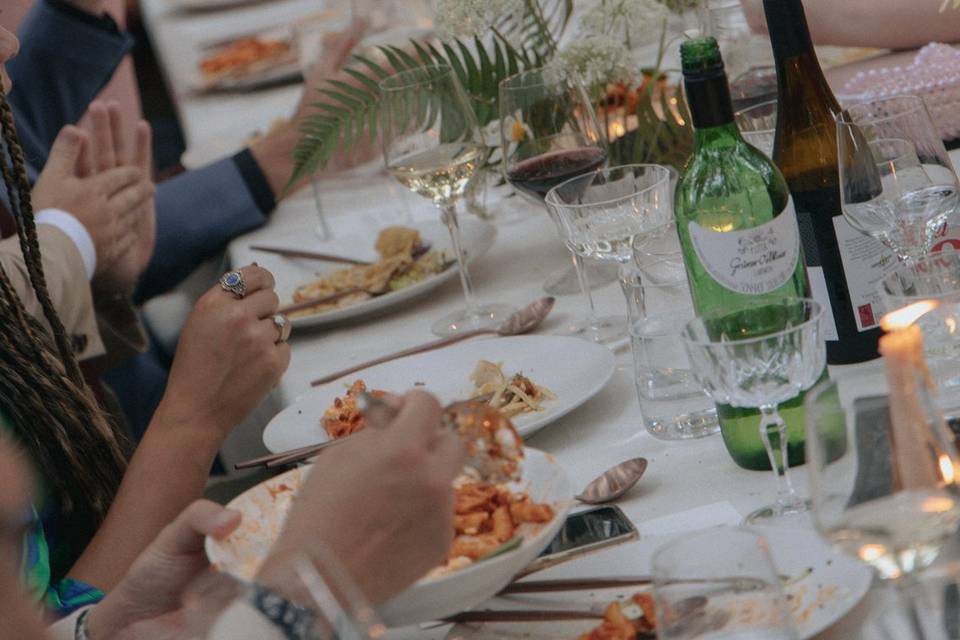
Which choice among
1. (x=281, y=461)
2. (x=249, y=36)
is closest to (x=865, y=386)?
(x=281, y=461)

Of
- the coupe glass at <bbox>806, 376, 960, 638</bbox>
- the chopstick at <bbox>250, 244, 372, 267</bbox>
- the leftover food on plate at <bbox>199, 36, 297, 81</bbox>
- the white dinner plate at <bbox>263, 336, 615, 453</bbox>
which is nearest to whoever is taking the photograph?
the coupe glass at <bbox>806, 376, 960, 638</bbox>

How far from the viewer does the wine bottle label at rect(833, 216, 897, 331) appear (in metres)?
1.14

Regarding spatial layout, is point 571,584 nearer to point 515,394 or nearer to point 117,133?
point 515,394

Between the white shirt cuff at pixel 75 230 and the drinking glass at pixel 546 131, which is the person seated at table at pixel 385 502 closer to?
the drinking glass at pixel 546 131

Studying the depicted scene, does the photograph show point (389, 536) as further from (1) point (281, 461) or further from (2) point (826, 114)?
(2) point (826, 114)

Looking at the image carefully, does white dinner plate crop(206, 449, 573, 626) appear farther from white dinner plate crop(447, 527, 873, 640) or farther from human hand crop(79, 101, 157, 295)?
human hand crop(79, 101, 157, 295)

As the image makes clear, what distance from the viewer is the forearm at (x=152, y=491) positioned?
1.30 meters

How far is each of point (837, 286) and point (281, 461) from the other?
53 cm

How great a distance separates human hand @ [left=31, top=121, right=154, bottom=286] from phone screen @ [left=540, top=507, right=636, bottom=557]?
124 centimetres

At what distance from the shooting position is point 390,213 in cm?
218

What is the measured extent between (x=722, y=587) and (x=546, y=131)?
87 cm

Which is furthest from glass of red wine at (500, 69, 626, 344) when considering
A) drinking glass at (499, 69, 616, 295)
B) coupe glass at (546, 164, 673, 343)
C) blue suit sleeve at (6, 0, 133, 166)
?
blue suit sleeve at (6, 0, 133, 166)

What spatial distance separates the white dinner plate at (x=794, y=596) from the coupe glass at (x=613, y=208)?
0.46 metres

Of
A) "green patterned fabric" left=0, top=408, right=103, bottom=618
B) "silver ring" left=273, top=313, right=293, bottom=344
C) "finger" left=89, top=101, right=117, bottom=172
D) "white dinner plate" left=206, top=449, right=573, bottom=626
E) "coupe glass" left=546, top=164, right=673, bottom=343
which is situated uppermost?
"finger" left=89, top=101, right=117, bottom=172
